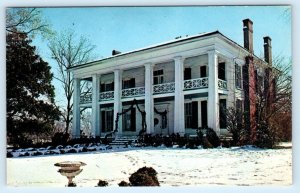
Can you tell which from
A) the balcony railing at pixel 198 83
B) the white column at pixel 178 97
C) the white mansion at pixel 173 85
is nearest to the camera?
the white mansion at pixel 173 85

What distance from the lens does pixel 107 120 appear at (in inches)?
495

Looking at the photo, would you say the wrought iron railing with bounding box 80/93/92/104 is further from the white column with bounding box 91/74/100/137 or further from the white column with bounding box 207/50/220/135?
the white column with bounding box 207/50/220/135

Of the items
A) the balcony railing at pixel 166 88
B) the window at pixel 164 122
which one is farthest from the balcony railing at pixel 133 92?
the window at pixel 164 122

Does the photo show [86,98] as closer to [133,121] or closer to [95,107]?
[95,107]

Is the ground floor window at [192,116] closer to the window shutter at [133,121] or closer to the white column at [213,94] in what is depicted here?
the white column at [213,94]

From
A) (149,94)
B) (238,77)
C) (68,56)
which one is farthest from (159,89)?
(68,56)

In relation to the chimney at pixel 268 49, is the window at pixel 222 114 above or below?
below

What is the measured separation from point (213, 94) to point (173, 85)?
119 centimetres

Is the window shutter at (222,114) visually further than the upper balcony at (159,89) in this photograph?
No

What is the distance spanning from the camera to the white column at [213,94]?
39.1ft

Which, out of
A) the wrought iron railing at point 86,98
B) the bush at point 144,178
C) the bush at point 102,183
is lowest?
the bush at point 102,183

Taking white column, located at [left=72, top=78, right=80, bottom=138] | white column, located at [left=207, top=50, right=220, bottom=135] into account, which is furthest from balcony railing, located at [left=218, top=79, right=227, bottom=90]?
white column, located at [left=72, top=78, right=80, bottom=138]

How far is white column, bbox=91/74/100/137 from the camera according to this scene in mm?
12586

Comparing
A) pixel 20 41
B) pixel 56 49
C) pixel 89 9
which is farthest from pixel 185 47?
pixel 20 41
